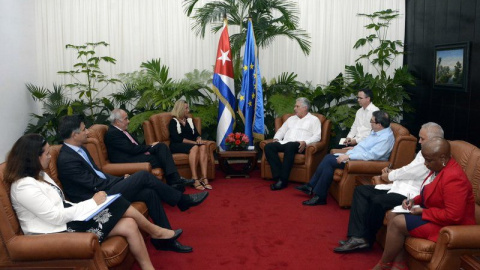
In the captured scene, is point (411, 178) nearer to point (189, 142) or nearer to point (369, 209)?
point (369, 209)

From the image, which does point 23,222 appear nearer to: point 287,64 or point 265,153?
point 265,153

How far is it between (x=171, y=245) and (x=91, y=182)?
0.92 metres

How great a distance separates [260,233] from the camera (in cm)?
460

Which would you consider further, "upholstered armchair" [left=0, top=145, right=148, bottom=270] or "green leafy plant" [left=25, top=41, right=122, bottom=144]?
"green leafy plant" [left=25, top=41, right=122, bottom=144]

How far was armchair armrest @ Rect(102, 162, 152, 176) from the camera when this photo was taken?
5.12 metres

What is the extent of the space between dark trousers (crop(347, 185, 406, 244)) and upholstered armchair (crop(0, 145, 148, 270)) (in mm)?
2248

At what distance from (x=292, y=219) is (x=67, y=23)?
5.59 m

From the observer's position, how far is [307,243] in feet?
14.2

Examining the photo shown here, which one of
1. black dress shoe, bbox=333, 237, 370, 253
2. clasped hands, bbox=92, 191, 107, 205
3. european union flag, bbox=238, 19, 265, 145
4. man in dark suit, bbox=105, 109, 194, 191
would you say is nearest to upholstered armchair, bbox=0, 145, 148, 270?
clasped hands, bbox=92, 191, 107, 205

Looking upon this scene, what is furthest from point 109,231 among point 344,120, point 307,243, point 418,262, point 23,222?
point 344,120

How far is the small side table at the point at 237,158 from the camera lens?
6660 millimetres

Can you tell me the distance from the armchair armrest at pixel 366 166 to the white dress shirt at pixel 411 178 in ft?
3.24

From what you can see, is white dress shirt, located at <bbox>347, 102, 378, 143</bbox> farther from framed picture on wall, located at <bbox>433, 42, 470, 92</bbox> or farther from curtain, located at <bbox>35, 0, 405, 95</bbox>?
curtain, located at <bbox>35, 0, 405, 95</bbox>

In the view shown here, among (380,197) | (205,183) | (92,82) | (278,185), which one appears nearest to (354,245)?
(380,197)
